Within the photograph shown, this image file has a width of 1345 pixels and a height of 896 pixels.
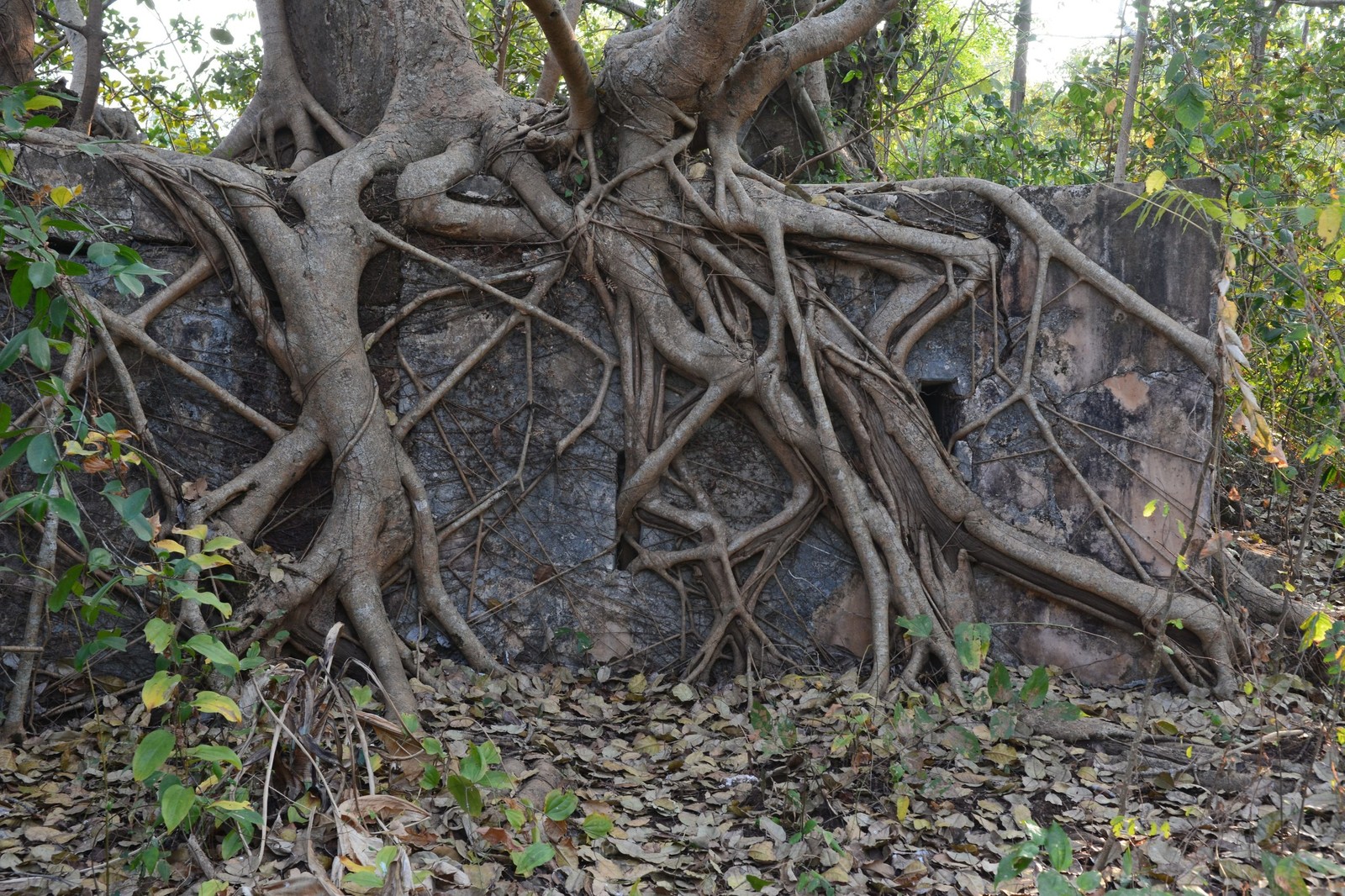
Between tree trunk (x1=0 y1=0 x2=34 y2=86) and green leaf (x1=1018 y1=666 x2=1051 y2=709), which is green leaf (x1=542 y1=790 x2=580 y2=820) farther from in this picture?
tree trunk (x1=0 y1=0 x2=34 y2=86)

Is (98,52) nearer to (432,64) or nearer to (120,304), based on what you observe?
(120,304)

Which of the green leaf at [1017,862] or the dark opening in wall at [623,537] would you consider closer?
the green leaf at [1017,862]

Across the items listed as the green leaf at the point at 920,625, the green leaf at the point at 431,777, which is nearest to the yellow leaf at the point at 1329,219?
the green leaf at the point at 920,625

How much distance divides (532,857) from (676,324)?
2.40 m

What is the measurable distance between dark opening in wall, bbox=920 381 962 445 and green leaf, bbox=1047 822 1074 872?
234 cm

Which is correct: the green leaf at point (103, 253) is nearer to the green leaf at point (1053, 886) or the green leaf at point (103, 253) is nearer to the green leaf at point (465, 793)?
the green leaf at point (465, 793)

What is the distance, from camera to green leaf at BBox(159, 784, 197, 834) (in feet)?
7.58

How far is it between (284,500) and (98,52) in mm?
1890

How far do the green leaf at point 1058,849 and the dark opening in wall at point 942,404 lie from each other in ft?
7.68

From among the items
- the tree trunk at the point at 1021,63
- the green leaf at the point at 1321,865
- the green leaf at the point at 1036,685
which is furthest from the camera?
the tree trunk at the point at 1021,63

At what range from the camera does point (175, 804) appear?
233cm

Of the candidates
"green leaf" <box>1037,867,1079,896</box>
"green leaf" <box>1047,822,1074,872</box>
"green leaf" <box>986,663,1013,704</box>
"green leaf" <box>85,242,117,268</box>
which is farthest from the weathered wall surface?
"green leaf" <box>1037,867,1079,896</box>

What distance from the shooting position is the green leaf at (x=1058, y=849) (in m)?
2.20

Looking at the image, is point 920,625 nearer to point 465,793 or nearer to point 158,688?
point 465,793
